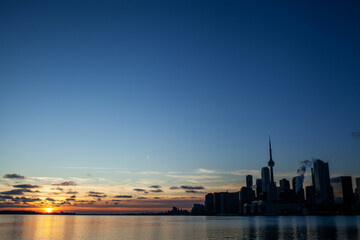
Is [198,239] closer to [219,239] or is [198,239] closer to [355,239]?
[219,239]

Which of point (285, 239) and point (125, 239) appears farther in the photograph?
point (125, 239)

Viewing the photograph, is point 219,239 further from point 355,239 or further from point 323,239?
point 355,239

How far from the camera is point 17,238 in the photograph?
351ft

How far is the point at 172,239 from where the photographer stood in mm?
103875

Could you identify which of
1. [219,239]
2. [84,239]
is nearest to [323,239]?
[219,239]

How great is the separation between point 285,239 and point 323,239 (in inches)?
443

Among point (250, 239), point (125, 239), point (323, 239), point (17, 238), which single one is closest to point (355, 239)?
point (323, 239)

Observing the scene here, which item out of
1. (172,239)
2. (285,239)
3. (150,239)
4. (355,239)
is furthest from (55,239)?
(355,239)

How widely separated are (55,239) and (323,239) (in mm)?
86488

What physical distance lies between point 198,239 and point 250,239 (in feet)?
56.6

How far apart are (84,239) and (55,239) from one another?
425 inches

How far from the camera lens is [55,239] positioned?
104m

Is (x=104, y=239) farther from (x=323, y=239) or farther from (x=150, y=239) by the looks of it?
(x=323, y=239)

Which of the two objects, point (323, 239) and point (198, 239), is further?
point (198, 239)
